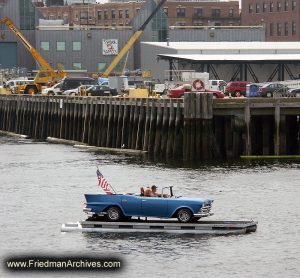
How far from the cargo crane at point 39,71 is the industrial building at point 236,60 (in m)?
15.2

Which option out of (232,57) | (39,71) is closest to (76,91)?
(232,57)

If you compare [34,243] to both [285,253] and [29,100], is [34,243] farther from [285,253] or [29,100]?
[29,100]

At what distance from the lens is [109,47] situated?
178 meters

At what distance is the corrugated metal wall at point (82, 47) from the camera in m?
177

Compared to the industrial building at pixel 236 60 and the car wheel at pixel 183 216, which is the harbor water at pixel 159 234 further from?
the industrial building at pixel 236 60

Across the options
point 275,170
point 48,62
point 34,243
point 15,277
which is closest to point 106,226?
point 34,243

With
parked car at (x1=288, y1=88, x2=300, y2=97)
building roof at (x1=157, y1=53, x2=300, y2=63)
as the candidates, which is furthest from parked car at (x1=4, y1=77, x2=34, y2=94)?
parked car at (x1=288, y1=88, x2=300, y2=97)

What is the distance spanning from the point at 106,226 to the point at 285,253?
10556 millimetres

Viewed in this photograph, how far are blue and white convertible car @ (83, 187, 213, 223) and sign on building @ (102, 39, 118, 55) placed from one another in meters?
118

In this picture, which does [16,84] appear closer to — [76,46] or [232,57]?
[76,46]

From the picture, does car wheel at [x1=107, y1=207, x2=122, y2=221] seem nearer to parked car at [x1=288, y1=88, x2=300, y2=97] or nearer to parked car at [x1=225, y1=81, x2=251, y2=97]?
parked car at [x1=288, y1=88, x2=300, y2=97]

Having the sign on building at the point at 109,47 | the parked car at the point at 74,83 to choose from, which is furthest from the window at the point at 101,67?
the parked car at the point at 74,83

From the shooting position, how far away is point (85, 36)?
177 metres

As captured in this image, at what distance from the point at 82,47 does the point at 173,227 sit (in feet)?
393
